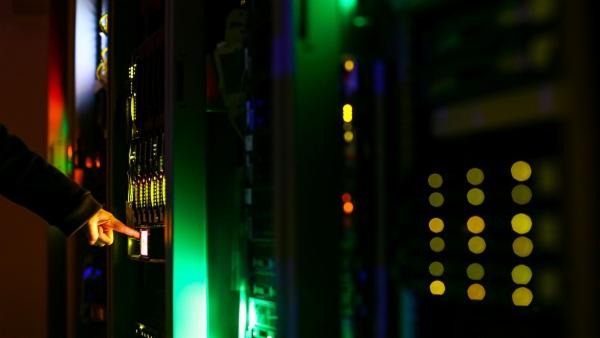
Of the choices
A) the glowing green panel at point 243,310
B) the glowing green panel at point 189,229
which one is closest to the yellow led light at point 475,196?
the glowing green panel at point 243,310

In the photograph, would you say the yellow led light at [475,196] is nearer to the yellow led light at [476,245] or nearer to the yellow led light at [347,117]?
the yellow led light at [476,245]

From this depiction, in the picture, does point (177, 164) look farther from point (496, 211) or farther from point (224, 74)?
point (496, 211)

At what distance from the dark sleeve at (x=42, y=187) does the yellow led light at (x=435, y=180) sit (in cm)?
101

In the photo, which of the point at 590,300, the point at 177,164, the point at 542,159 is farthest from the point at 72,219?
the point at 590,300

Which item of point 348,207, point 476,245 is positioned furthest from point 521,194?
point 348,207

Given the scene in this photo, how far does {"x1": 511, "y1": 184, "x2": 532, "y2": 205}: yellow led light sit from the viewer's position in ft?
Result: 3.53

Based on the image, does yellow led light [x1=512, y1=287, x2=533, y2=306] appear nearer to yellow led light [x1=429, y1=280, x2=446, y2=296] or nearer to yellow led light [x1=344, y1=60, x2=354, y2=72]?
yellow led light [x1=429, y1=280, x2=446, y2=296]

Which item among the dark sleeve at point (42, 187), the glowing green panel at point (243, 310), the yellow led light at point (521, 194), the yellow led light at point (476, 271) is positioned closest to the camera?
the yellow led light at point (476, 271)

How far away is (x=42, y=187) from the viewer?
1717mm

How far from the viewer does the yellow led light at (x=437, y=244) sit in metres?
1.00

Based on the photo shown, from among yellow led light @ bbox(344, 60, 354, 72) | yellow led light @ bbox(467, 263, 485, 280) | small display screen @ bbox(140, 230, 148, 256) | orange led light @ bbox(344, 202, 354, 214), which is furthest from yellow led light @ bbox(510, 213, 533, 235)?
small display screen @ bbox(140, 230, 148, 256)

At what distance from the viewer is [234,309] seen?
1.63 meters

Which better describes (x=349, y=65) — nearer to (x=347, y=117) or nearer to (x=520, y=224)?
(x=347, y=117)

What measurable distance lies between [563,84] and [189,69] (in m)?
1.16
